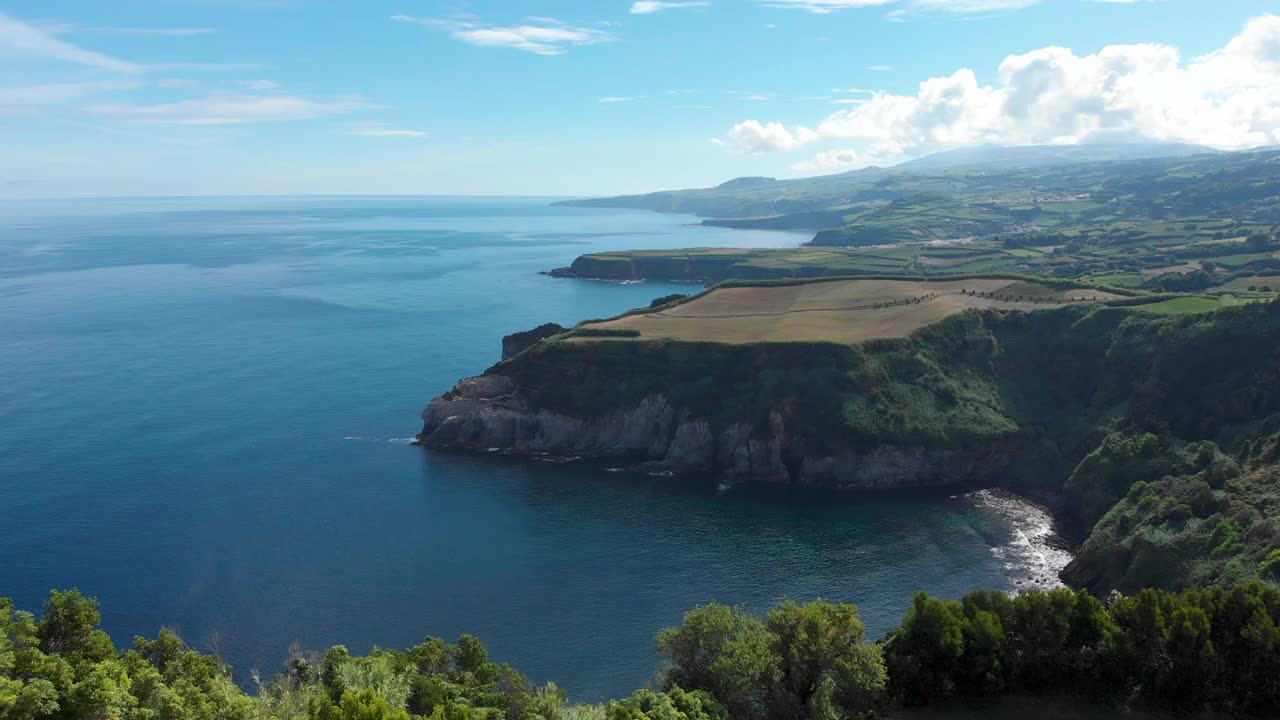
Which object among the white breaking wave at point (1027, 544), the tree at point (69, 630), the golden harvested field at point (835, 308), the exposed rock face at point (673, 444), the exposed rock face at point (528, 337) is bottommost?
the white breaking wave at point (1027, 544)

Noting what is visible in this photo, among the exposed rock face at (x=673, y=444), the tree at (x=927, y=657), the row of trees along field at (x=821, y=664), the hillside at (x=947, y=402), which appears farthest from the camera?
the exposed rock face at (x=673, y=444)

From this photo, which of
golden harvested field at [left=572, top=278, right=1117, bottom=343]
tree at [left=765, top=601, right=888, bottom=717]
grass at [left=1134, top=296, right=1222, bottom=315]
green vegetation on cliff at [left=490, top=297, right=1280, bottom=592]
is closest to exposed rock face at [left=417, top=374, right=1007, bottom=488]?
green vegetation on cliff at [left=490, top=297, right=1280, bottom=592]

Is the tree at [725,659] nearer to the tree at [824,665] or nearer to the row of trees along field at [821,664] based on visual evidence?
the row of trees along field at [821,664]

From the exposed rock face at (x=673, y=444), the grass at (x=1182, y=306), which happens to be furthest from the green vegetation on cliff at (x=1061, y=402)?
the grass at (x=1182, y=306)

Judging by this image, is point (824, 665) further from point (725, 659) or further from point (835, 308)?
point (835, 308)

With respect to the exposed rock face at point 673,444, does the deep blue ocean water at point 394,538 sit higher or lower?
lower

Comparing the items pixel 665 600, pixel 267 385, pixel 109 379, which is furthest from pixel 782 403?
pixel 109 379
